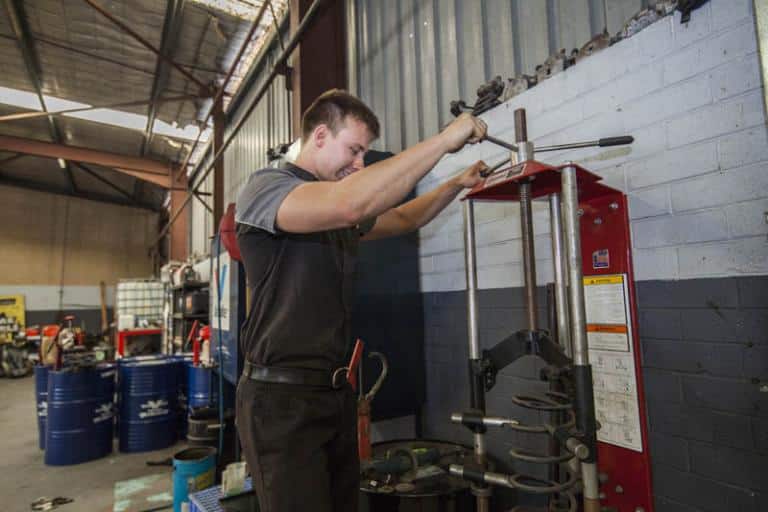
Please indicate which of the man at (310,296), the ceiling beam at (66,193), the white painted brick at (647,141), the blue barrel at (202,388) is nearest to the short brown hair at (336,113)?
the man at (310,296)

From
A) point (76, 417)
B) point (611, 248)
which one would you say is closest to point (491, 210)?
point (611, 248)

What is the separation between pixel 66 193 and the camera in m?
10.4

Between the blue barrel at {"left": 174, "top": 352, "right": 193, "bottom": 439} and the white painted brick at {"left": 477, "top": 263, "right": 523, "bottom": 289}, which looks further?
the blue barrel at {"left": 174, "top": 352, "right": 193, "bottom": 439}

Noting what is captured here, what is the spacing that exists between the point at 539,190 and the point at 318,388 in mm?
839

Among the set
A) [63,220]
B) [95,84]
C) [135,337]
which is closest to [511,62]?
[95,84]

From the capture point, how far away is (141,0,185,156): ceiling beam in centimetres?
413

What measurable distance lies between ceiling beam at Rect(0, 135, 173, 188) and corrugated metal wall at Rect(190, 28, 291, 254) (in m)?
2.82

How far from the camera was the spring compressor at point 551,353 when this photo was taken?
3.10ft

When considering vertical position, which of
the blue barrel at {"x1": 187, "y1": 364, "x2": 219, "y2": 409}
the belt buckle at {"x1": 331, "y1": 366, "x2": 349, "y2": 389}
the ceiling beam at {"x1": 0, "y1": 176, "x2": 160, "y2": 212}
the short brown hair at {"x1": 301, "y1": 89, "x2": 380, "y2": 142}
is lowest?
the blue barrel at {"x1": 187, "y1": 364, "x2": 219, "y2": 409}

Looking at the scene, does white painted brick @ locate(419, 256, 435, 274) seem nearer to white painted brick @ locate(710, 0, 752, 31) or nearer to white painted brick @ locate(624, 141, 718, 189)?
white painted brick @ locate(624, 141, 718, 189)

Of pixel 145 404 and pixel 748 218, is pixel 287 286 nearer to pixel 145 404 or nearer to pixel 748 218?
pixel 748 218

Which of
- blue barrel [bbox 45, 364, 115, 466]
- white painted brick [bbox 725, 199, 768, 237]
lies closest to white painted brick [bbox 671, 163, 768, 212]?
white painted brick [bbox 725, 199, 768, 237]

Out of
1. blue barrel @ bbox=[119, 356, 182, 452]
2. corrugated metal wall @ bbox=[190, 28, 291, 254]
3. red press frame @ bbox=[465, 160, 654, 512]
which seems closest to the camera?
red press frame @ bbox=[465, 160, 654, 512]

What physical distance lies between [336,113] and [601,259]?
3.03 ft
